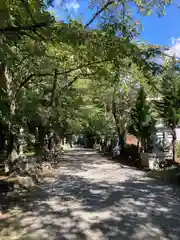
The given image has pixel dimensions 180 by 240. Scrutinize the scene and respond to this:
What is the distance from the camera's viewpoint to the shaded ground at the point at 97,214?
4.73 metres

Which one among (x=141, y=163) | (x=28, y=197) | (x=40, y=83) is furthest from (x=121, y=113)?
(x=28, y=197)

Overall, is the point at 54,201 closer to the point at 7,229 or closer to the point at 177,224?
the point at 7,229

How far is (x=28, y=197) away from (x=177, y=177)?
519 cm

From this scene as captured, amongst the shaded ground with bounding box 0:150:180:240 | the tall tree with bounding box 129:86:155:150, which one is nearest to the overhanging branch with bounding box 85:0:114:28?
the shaded ground with bounding box 0:150:180:240

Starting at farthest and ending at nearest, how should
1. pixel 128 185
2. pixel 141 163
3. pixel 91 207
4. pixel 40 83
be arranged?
1. pixel 141 163
2. pixel 40 83
3. pixel 128 185
4. pixel 91 207

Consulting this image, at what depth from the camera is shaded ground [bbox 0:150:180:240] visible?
15.5 ft

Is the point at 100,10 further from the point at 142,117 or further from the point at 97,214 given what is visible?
the point at 142,117

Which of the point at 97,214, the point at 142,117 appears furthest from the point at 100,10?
the point at 142,117

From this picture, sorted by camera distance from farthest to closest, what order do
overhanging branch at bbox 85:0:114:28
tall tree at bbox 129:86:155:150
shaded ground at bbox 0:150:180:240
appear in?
tall tree at bbox 129:86:155:150 → overhanging branch at bbox 85:0:114:28 → shaded ground at bbox 0:150:180:240

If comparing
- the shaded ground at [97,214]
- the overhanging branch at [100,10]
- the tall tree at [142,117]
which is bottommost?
the shaded ground at [97,214]

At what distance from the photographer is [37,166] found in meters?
12.1

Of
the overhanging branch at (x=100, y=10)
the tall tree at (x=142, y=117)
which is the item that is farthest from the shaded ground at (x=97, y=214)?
the tall tree at (x=142, y=117)

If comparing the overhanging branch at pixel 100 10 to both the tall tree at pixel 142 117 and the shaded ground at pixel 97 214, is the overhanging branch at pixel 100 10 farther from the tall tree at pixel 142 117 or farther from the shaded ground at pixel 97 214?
the tall tree at pixel 142 117

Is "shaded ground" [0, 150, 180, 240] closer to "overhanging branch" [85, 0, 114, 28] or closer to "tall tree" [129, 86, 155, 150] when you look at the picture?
"overhanging branch" [85, 0, 114, 28]
